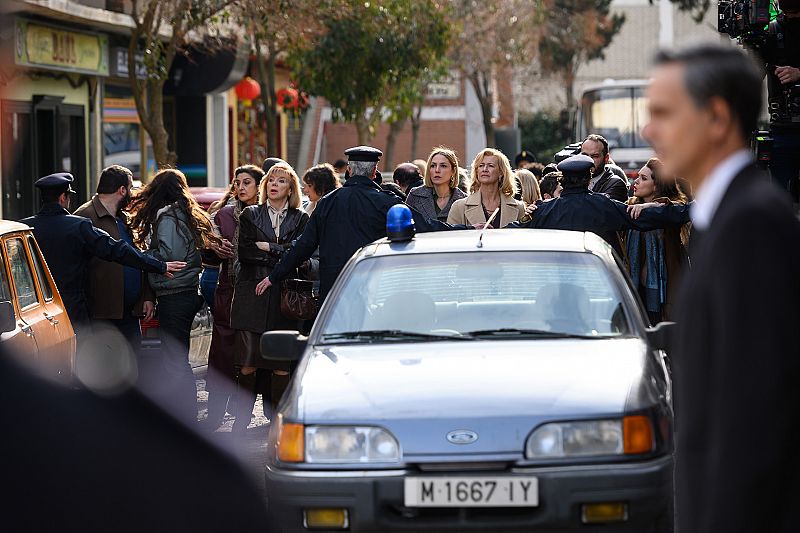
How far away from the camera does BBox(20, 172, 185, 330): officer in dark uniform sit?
31.1 feet

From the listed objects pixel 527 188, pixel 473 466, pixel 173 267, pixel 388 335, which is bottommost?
pixel 473 466

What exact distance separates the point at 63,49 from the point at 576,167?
15.1m

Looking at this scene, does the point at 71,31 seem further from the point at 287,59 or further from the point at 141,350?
the point at 141,350

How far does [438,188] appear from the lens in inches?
484

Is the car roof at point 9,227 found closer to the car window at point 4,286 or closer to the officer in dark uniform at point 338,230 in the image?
the car window at point 4,286

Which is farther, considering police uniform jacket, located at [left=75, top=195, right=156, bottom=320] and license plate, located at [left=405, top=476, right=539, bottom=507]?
police uniform jacket, located at [left=75, top=195, right=156, bottom=320]

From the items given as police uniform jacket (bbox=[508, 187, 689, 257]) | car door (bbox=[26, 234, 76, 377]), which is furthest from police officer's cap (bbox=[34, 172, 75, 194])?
police uniform jacket (bbox=[508, 187, 689, 257])

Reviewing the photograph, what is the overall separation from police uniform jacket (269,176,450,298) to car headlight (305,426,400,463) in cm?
364

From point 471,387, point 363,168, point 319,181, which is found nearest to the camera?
point 471,387

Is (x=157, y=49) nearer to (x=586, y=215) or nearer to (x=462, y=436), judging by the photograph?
(x=586, y=215)

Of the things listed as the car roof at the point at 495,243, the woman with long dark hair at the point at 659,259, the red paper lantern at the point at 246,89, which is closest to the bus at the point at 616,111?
the red paper lantern at the point at 246,89

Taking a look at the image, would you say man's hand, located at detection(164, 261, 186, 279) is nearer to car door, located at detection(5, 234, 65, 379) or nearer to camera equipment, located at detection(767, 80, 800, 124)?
car door, located at detection(5, 234, 65, 379)

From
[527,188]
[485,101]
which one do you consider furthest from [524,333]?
[485,101]

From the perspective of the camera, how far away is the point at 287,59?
96.3 feet
